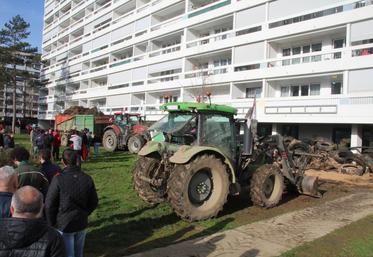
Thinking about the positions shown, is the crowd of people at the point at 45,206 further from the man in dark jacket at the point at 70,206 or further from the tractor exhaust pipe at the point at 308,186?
the tractor exhaust pipe at the point at 308,186

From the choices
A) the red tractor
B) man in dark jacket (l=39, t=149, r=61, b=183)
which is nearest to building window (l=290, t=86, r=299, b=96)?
the red tractor

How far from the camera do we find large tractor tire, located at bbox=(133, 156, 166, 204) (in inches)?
356

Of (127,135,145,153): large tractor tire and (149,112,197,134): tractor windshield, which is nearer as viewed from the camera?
(149,112,197,134): tractor windshield

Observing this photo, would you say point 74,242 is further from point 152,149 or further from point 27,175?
point 152,149

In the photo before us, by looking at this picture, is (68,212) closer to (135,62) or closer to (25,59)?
(135,62)

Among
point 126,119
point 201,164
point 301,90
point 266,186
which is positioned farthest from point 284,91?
point 201,164

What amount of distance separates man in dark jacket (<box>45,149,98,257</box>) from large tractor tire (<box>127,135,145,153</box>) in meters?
17.7

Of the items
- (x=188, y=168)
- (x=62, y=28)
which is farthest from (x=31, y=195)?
(x=62, y=28)

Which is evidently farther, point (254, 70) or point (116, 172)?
point (254, 70)

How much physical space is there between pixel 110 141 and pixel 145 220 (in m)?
17.1

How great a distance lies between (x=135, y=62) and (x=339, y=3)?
21521 mm

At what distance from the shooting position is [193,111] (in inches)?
337

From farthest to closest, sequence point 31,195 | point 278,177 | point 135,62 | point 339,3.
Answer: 1. point 135,62
2. point 339,3
3. point 278,177
4. point 31,195

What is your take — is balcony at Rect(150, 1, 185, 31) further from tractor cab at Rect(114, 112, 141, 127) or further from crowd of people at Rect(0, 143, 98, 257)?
crowd of people at Rect(0, 143, 98, 257)
